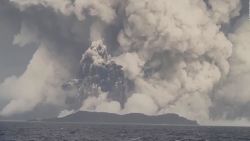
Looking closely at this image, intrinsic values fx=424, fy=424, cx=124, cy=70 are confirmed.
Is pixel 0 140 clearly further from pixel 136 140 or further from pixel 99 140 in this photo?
pixel 136 140

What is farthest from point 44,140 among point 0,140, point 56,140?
point 0,140

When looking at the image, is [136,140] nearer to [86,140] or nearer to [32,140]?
[86,140]

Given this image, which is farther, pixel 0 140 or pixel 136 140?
pixel 136 140

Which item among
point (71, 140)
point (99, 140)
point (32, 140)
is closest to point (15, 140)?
point (32, 140)

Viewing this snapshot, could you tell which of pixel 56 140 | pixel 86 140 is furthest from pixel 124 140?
pixel 56 140

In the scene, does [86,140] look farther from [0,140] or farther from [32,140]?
[0,140]

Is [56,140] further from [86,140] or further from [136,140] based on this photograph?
[136,140]
